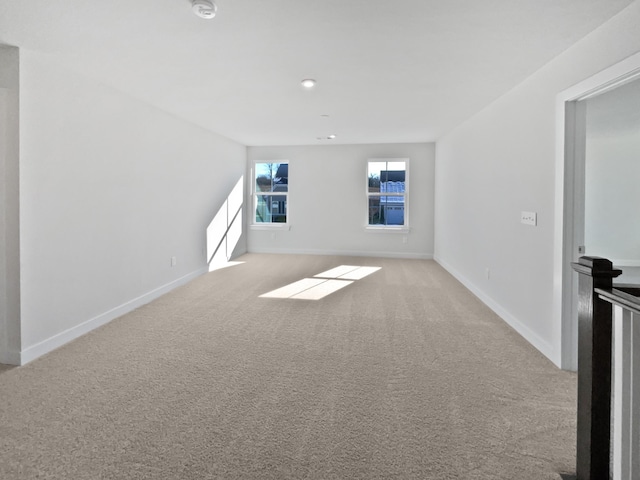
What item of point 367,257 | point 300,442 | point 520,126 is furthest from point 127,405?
point 367,257

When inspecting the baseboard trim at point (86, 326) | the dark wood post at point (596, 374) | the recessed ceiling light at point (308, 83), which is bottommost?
the baseboard trim at point (86, 326)

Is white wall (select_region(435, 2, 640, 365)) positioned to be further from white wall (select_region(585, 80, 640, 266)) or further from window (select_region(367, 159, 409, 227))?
window (select_region(367, 159, 409, 227))

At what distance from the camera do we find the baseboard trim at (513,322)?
8.53 ft

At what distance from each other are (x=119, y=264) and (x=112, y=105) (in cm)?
158

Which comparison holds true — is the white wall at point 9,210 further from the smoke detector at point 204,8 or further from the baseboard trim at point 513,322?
the baseboard trim at point 513,322

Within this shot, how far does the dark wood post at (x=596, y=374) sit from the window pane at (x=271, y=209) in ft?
21.2

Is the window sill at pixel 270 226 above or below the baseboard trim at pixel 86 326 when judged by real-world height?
above

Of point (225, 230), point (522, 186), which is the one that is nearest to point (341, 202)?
point (225, 230)

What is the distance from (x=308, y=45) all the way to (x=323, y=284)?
3160 millimetres

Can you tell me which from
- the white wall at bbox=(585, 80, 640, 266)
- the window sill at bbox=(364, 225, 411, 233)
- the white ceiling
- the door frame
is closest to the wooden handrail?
the door frame

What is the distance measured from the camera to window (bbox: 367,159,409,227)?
7016mm

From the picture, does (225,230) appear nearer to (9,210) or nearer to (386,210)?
(386,210)

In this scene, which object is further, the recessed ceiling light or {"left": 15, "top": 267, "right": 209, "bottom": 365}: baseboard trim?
the recessed ceiling light

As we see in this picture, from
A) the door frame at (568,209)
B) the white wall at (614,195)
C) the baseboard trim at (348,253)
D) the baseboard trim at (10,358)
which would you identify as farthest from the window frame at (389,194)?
the baseboard trim at (10,358)
